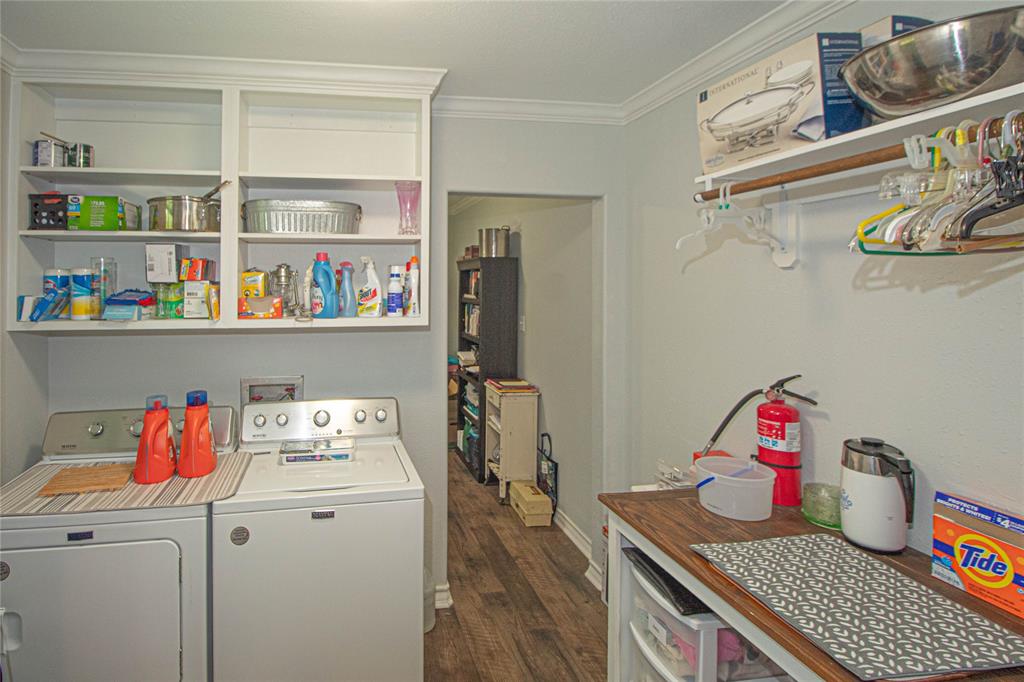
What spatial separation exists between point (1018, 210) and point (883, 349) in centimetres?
57

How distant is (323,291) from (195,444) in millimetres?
738

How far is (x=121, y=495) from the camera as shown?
204cm

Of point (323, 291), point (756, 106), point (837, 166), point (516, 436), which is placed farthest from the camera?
point (516, 436)

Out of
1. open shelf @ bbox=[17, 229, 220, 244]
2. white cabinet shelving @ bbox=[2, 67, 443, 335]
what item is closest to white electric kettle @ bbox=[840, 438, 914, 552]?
white cabinet shelving @ bbox=[2, 67, 443, 335]

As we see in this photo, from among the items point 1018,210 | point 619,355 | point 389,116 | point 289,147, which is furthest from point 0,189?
point 1018,210

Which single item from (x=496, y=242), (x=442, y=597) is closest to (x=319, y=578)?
(x=442, y=597)

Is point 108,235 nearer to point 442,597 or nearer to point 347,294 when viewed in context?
point 347,294

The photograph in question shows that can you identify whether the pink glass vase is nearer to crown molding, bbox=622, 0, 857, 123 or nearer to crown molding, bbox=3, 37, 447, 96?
crown molding, bbox=3, 37, 447, 96

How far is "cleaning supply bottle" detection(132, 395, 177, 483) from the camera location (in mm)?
2160

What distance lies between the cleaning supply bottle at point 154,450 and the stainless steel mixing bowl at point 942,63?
7.63 ft

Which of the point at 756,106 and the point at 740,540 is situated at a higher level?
the point at 756,106

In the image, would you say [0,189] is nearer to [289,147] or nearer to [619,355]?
[289,147]

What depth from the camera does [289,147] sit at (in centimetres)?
269

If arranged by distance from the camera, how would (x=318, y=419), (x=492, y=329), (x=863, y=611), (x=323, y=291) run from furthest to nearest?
(x=492, y=329)
(x=318, y=419)
(x=323, y=291)
(x=863, y=611)
